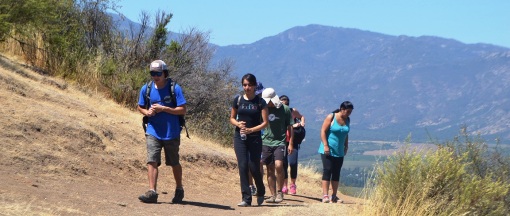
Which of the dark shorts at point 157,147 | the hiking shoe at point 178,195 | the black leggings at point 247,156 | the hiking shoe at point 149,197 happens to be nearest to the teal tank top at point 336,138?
the black leggings at point 247,156

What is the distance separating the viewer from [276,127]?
12789 mm

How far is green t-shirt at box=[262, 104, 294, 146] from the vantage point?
12812 mm

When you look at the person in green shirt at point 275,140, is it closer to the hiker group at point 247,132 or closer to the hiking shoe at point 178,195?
the hiker group at point 247,132

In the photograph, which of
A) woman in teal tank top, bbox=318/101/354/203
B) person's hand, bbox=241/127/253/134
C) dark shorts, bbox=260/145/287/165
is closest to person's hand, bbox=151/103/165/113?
person's hand, bbox=241/127/253/134

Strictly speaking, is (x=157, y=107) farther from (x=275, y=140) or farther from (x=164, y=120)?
(x=275, y=140)

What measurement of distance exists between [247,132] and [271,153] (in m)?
1.62

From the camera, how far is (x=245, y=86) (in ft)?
37.5

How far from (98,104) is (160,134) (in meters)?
8.81

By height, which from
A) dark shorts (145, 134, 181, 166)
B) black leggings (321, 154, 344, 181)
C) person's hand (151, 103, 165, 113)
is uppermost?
person's hand (151, 103, 165, 113)

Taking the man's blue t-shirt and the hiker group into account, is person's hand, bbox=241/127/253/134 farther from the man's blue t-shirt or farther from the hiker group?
the man's blue t-shirt

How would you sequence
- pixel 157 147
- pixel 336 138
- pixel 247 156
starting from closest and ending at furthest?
1. pixel 157 147
2. pixel 247 156
3. pixel 336 138

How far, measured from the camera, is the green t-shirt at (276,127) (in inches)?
504

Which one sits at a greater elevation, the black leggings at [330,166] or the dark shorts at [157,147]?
the dark shorts at [157,147]

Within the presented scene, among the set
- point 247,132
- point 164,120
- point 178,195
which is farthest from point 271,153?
point 164,120
